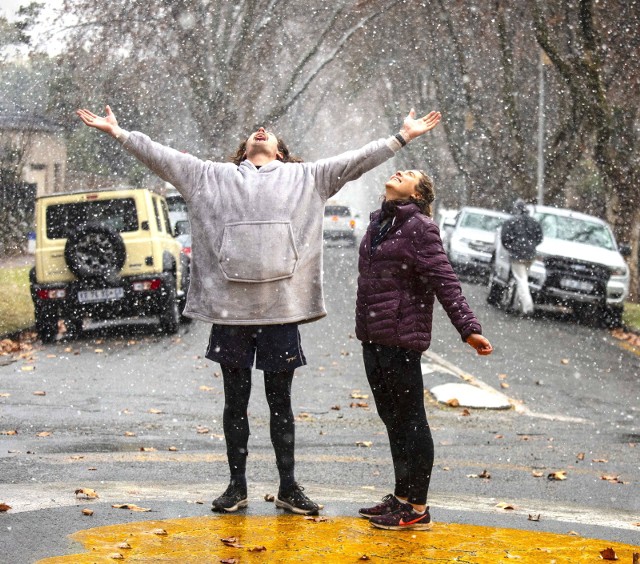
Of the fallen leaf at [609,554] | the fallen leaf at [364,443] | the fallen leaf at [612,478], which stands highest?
the fallen leaf at [609,554]

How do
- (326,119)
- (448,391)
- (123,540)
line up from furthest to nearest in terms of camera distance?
(326,119) → (448,391) → (123,540)

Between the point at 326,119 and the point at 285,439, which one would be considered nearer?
the point at 285,439

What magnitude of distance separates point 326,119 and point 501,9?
3499 cm

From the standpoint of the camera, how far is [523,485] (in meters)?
7.52

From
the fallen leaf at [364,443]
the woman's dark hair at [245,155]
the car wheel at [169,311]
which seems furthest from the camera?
the car wheel at [169,311]

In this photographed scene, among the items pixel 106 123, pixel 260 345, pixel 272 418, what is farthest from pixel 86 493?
pixel 106 123

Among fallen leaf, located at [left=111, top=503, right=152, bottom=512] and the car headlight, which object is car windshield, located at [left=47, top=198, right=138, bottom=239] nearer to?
the car headlight

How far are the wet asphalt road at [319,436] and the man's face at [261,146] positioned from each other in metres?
1.65

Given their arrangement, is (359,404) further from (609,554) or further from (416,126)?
(609,554)

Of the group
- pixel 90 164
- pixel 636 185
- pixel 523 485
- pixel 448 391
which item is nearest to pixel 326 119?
pixel 90 164

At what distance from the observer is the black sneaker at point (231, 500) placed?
5.76 metres

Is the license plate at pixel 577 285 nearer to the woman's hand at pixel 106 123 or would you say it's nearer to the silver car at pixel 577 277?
the silver car at pixel 577 277

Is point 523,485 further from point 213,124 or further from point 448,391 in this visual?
point 213,124

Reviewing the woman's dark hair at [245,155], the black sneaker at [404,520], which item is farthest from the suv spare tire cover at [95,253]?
the black sneaker at [404,520]
